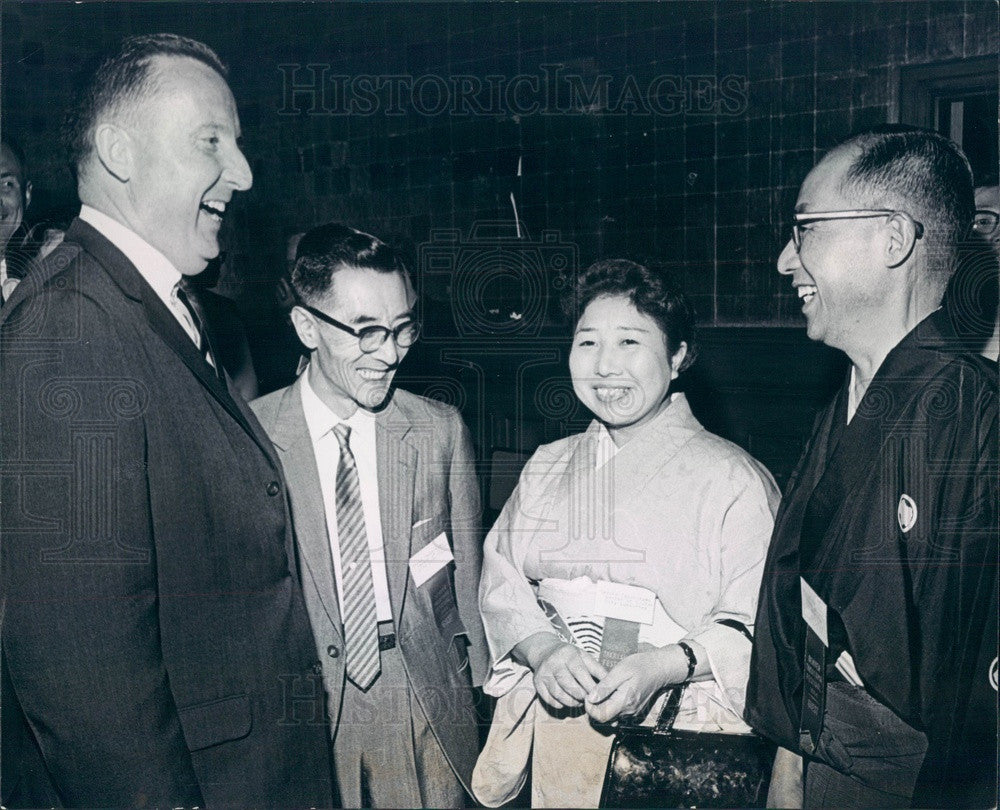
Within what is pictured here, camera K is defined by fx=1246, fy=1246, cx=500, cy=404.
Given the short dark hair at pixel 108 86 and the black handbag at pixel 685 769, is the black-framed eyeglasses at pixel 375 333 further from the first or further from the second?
the black handbag at pixel 685 769

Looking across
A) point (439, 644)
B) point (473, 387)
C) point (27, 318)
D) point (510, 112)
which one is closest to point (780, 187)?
point (510, 112)

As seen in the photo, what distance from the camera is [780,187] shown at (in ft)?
11.4

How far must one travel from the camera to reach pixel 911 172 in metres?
3.47

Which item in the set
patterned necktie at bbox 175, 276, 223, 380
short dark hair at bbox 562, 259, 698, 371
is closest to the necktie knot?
patterned necktie at bbox 175, 276, 223, 380

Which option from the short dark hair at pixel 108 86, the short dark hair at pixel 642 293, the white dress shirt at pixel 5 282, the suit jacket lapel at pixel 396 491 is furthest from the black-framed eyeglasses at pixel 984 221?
the white dress shirt at pixel 5 282

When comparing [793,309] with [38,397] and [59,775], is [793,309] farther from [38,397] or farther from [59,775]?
[59,775]

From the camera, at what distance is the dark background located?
3461mm

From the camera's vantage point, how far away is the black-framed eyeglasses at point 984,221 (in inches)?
138

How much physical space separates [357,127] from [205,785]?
1.89 metres

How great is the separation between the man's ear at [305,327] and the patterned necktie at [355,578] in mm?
328

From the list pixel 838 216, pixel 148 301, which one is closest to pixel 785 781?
pixel 838 216

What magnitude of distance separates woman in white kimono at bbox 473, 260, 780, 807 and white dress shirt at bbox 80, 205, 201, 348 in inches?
43.3

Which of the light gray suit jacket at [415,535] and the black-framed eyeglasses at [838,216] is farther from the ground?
the black-framed eyeglasses at [838,216]

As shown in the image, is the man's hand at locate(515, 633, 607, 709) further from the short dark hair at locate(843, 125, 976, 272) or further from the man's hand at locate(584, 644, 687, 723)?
the short dark hair at locate(843, 125, 976, 272)
